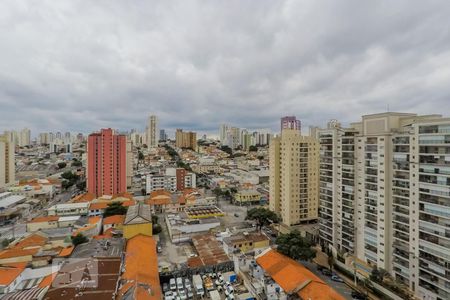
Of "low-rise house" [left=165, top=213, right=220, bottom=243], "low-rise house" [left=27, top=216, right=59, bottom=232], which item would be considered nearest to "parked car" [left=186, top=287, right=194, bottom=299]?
"low-rise house" [left=165, top=213, right=220, bottom=243]

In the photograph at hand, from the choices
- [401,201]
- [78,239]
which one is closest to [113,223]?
[78,239]

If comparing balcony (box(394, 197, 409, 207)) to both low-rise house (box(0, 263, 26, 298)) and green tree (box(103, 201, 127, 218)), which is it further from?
green tree (box(103, 201, 127, 218))

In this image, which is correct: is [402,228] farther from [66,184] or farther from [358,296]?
[66,184]

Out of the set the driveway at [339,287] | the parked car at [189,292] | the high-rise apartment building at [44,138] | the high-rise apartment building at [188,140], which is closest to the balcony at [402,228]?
the driveway at [339,287]

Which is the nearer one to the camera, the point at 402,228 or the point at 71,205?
the point at 402,228

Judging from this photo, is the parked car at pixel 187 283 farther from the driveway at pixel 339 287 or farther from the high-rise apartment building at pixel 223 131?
the high-rise apartment building at pixel 223 131

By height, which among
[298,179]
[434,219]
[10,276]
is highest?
[298,179]
